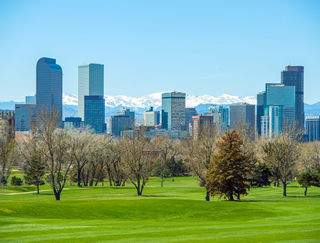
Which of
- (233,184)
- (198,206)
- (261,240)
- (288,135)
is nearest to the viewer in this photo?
(261,240)

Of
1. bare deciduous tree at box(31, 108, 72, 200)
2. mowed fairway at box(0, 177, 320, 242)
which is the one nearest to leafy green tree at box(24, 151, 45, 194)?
bare deciduous tree at box(31, 108, 72, 200)

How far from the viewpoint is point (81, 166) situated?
8344cm

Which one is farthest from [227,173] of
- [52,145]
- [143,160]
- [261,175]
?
[261,175]

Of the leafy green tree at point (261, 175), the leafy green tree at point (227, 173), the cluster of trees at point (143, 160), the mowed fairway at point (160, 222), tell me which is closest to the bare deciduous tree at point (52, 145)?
the cluster of trees at point (143, 160)

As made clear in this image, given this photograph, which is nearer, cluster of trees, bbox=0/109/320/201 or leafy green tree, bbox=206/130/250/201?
leafy green tree, bbox=206/130/250/201

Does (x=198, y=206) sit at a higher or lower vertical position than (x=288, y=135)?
lower

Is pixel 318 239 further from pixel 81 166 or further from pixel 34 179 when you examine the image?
pixel 81 166

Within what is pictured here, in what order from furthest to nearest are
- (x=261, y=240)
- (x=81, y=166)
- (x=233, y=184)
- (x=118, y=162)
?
(x=118, y=162) < (x=81, y=166) < (x=233, y=184) < (x=261, y=240)

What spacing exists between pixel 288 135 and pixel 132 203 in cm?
3325

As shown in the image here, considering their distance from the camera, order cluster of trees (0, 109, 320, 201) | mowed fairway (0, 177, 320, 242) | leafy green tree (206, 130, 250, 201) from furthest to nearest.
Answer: cluster of trees (0, 109, 320, 201), leafy green tree (206, 130, 250, 201), mowed fairway (0, 177, 320, 242)

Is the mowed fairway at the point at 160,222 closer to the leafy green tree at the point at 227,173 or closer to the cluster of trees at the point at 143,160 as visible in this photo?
the leafy green tree at the point at 227,173

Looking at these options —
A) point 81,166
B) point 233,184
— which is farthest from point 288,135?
point 81,166

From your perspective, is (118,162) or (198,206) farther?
(118,162)

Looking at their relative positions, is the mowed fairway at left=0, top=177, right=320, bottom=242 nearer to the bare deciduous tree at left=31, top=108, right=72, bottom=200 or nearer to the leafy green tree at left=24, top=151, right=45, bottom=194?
the bare deciduous tree at left=31, top=108, right=72, bottom=200
